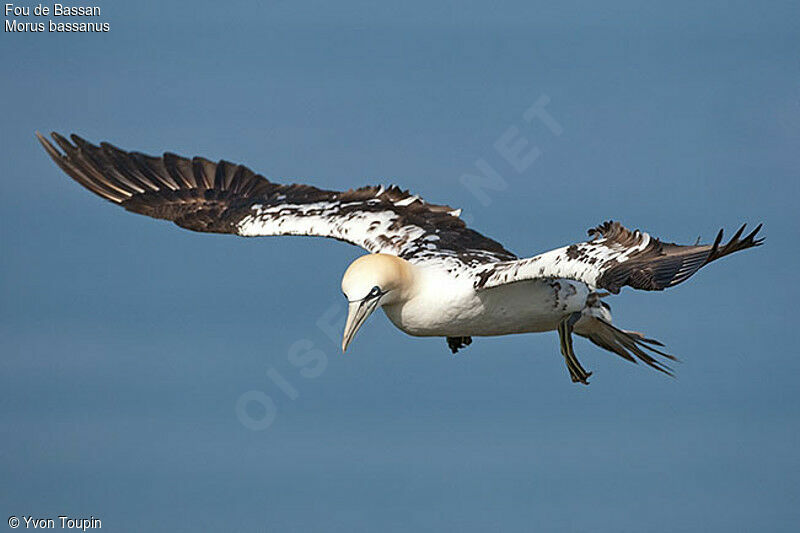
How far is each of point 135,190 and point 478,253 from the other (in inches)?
270

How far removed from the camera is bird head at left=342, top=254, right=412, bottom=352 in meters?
21.0

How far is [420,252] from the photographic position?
2311cm

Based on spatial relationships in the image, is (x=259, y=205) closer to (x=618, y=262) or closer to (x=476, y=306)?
(x=476, y=306)

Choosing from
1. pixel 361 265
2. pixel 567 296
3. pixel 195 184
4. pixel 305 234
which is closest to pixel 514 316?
pixel 567 296

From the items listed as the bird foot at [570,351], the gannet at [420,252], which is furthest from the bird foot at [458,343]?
the bird foot at [570,351]

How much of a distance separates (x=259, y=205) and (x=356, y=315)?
202 inches

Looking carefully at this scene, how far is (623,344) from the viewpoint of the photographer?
23203 mm

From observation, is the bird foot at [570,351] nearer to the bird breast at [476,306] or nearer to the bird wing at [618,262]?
the bird breast at [476,306]

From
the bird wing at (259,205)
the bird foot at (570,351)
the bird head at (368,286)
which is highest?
the bird wing at (259,205)

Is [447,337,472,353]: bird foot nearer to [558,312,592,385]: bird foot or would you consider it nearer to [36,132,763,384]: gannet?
[36,132,763,384]: gannet

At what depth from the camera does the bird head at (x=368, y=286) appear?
21.0m

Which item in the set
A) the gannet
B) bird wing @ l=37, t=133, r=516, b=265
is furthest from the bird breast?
bird wing @ l=37, t=133, r=516, b=265

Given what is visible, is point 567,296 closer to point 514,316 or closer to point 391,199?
point 514,316

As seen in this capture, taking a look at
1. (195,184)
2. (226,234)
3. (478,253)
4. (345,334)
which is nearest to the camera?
(345,334)
